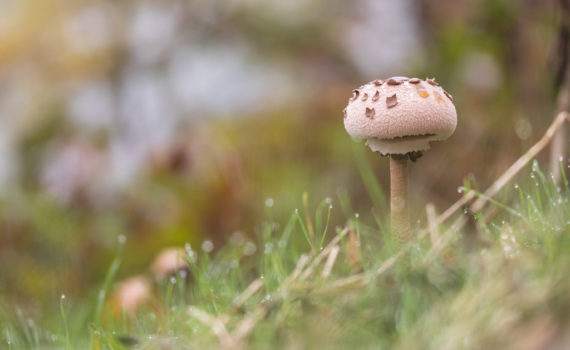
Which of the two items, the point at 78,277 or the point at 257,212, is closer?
the point at 78,277

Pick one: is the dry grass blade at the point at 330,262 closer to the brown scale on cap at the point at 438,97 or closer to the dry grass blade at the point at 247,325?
the dry grass blade at the point at 247,325

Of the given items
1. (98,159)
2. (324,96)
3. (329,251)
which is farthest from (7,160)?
(329,251)

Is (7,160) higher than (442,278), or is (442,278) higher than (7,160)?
(442,278)

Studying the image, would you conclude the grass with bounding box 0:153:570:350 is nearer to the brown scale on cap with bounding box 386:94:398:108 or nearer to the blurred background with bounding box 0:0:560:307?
the brown scale on cap with bounding box 386:94:398:108

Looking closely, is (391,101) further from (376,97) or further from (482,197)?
(482,197)

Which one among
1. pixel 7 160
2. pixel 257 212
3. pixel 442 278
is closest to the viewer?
pixel 442 278

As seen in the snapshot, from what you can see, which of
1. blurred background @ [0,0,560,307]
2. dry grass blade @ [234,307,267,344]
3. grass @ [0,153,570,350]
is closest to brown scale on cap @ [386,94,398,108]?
grass @ [0,153,570,350]

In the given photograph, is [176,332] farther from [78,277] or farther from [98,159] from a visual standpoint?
[98,159]
